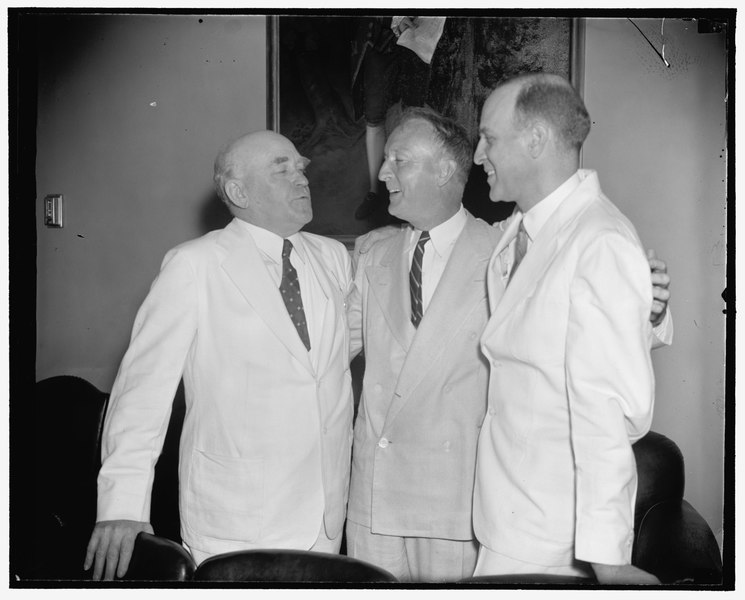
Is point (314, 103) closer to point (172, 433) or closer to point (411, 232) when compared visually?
point (411, 232)

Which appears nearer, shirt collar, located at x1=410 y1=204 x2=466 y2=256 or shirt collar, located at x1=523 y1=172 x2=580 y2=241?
shirt collar, located at x1=523 y1=172 x2=580 y2=241

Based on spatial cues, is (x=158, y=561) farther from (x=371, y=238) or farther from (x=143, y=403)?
(x=371, y=238)

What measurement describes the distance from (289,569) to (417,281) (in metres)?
1.02

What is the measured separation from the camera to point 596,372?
156 cm

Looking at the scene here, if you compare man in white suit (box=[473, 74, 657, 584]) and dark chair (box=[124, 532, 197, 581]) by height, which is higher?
man in white suit (box=[473, 74, 657, 584])

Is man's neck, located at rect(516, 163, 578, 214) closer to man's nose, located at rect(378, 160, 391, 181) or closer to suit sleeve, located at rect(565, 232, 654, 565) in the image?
suit sleeve, located at rect(565, 232, 654, 565)

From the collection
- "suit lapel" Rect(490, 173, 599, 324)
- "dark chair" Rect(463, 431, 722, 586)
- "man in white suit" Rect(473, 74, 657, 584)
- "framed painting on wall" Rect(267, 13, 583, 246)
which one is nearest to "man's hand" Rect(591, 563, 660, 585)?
"man in white suit" Rect(473, 74, 657, 584)

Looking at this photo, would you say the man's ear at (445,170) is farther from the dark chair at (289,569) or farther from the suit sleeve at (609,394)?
the dark chair at (289,569)

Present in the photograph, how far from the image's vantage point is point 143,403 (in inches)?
80.2

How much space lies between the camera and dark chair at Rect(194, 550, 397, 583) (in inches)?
63.6

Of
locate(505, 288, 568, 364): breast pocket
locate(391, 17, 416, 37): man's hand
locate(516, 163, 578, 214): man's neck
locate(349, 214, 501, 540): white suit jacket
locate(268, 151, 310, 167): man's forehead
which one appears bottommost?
locate(349, 214, 501, 540): white suit jacket

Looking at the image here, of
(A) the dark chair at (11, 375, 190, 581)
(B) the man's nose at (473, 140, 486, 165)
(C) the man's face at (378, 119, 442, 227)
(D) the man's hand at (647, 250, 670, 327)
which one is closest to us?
(D) the man's hand at (647, 250, 670, 327)

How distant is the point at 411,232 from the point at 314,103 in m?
1.16

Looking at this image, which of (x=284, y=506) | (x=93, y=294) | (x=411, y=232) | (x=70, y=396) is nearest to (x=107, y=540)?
(x=284, y=506)
